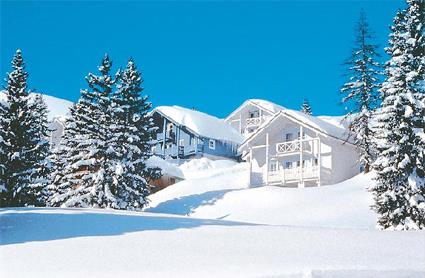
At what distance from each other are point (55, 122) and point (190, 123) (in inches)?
846

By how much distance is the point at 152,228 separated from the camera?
47.4 ft

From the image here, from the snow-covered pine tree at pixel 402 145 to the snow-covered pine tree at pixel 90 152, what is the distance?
49.5 feet

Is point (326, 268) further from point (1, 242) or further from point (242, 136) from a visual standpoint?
point (242, 136)

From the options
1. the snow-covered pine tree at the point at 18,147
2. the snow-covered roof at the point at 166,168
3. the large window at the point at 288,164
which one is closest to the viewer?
the snow-covered pine tree at the point at 18,147

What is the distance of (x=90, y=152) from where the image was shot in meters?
31.9

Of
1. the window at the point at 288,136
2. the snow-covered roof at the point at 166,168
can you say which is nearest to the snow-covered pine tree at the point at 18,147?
the window at the point at 288,136

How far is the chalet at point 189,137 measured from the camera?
65.2 meters

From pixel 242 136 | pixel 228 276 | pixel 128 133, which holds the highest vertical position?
pixel 242 136

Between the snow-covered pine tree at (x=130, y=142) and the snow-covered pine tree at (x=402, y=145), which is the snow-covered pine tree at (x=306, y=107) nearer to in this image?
the snow-covered pine tree at (x=130, y=142)

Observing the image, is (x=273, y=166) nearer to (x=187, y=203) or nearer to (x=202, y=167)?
(x=187, y=203)

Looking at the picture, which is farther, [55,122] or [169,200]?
[55,122]

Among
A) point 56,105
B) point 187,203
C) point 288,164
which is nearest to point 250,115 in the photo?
point 288,164

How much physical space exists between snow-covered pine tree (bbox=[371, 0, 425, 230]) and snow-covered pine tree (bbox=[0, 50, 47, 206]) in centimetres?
1620

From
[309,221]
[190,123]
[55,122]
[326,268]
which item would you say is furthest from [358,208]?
[55,122]
